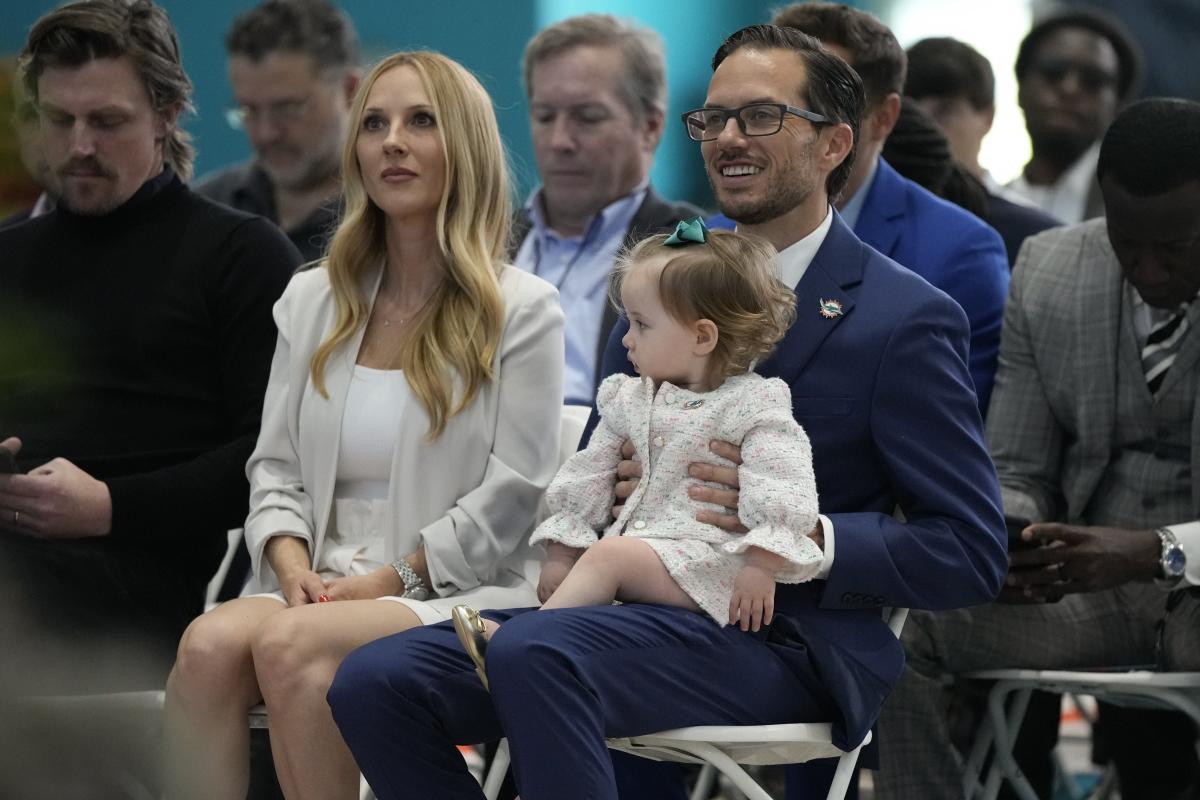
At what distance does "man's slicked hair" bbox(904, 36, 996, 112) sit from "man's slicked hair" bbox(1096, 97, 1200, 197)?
70.0 inches

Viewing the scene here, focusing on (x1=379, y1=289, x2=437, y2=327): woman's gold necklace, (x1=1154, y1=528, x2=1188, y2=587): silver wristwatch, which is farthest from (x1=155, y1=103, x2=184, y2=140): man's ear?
(x1=1154, y1=528, x2=1188, y2=587): silver wristwatch

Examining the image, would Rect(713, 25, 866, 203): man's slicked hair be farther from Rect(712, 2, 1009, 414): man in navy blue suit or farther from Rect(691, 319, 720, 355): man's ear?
Rect(712, 2, 1009, 414): man in navy blue suit

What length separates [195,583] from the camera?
3.37 metres

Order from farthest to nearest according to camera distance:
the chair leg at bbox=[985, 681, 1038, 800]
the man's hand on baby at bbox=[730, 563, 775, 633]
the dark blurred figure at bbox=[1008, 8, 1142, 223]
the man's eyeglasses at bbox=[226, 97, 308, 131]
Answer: the dark blurred figure at bbox=[1008, 8, 1142, 223]
the man's eyeglasses at bbox=[226, 97, 308, 131]
the chair leg at bbox=[985, 681, 1038, 800]
the man's hand on baby at bbox=[730, 563, 775, 633]

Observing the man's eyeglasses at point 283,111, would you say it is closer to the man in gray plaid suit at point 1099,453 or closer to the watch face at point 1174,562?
the man in gray plaid suit at point 1099,453

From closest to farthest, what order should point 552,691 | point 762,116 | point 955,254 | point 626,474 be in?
point 552,691, point 626,474, point 762,116, point 955,254

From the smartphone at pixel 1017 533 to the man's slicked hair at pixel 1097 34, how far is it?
10.8 ft

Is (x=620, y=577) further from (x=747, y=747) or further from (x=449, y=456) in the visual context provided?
(x=449, y=456)

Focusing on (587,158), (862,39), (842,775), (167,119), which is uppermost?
(862,39)

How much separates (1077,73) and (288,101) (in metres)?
2.94

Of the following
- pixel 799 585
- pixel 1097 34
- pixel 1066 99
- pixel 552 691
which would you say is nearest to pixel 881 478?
pixel 799 585

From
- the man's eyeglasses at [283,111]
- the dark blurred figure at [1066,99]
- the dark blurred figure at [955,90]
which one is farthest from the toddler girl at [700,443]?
the dark blurred figure at [1066,99]

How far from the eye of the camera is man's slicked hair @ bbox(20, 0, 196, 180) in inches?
128

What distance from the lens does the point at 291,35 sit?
17.0 feet
